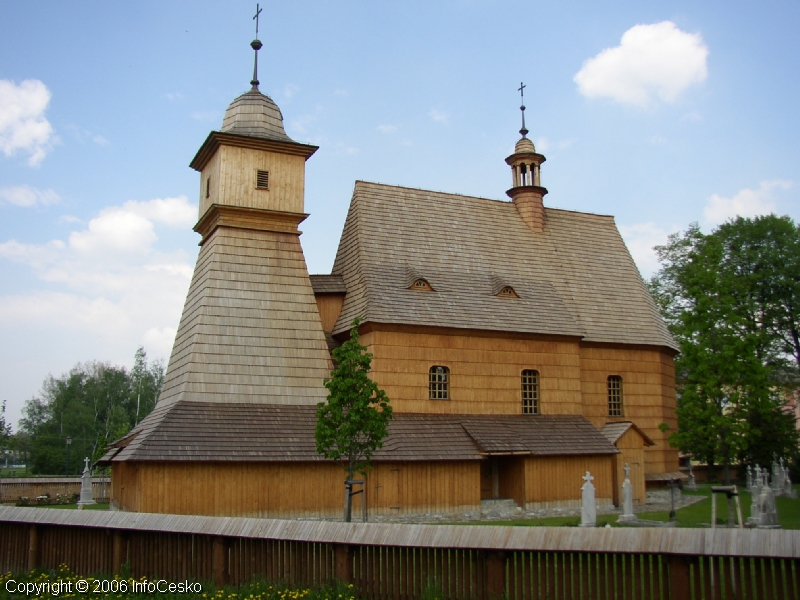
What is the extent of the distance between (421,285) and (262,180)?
6.55 m

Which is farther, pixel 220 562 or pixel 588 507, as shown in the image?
pixel 588 507

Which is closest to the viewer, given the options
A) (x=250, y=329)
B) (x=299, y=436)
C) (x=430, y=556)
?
(x=430, y=556)

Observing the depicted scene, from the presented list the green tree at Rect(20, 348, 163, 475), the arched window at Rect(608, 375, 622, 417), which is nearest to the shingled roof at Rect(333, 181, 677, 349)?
the arched window at Rect(608, 375, 622, 417)

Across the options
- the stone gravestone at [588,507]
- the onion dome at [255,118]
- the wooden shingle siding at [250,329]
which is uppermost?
the onion dome at [255,118]

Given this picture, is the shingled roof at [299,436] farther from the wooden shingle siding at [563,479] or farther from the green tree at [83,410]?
the green tree at [83,410]

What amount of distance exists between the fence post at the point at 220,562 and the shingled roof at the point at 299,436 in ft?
31.6

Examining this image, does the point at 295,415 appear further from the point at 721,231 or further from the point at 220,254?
the point at 721,231

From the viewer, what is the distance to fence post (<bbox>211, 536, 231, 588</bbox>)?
11477mm

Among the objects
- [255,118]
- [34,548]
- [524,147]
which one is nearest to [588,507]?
[34,548]

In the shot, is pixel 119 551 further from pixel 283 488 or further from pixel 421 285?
pixel 421 285

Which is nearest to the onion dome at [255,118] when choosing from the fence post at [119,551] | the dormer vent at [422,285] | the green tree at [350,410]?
the dormer vent at [422,285]

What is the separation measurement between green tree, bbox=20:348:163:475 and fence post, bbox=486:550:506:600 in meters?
59.0

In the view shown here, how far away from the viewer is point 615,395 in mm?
30812

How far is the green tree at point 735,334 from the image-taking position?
2872 centimetres
